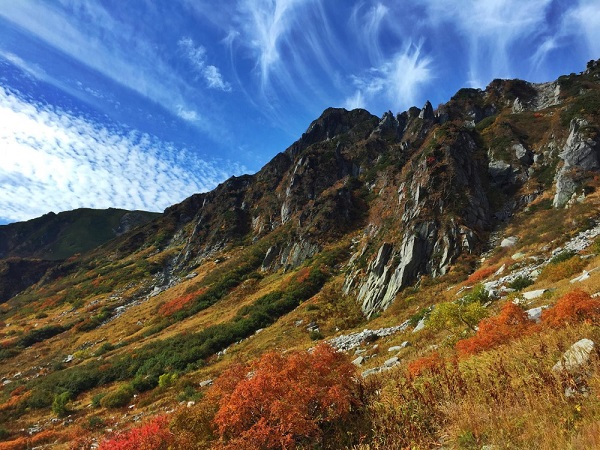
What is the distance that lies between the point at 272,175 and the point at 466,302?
11227 centimetres

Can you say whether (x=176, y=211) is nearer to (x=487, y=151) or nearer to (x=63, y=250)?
(x=63, y=250)

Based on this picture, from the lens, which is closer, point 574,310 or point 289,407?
point 289,407

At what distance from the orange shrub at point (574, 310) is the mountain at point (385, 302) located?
0.09 meters

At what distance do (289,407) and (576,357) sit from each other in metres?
6.35

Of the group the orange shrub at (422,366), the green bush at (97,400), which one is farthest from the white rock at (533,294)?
the green bush at (97,400)

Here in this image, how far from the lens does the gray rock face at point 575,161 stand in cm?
3978

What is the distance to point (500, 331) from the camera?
35.7ft

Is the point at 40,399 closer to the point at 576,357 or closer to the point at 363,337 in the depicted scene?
the point at 363,337

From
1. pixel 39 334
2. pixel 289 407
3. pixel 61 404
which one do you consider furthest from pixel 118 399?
pixel 39 334

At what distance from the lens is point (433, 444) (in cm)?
644

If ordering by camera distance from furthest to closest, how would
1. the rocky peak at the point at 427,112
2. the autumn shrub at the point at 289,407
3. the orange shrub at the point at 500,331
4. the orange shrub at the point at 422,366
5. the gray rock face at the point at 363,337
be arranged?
the rocky peak at the point at 427,112
the gray rock face at the point at 363,337
the orange shrub at the point at 500,331
the orange shrub at the point at 422,366
the autumn shrub at the point at 289,407

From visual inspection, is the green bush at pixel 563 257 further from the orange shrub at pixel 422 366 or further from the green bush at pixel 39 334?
the green bush at pixel 39 334

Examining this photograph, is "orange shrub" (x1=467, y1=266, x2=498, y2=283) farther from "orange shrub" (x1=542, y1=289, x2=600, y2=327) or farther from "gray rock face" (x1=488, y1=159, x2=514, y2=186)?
"gray rock face" (x1=488, y1=159, x2=514, y2=186)

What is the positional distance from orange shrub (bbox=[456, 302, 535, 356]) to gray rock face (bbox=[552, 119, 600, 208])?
3573cm
